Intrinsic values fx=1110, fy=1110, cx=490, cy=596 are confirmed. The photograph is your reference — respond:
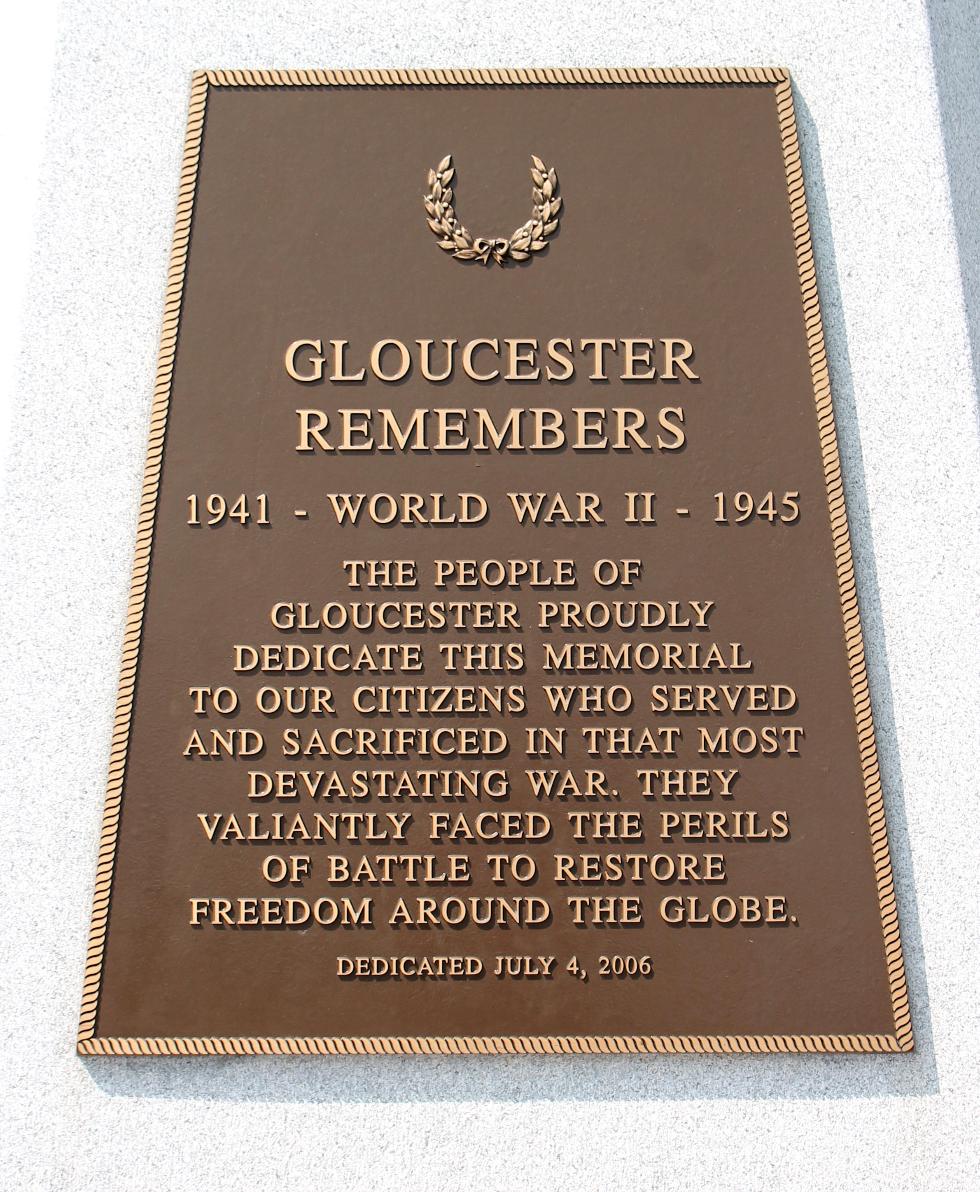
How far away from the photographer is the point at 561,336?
13.0 feet

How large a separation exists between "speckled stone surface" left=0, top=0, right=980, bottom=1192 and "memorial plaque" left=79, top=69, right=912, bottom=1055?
0.48 feet

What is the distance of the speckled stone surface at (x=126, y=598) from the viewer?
11.6 ft

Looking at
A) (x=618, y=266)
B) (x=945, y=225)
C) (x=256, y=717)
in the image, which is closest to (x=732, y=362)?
(x=618, y=266)

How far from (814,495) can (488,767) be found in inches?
57.8

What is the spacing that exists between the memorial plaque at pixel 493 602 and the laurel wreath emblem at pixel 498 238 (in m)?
0.01

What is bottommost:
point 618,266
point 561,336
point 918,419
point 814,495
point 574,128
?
point 814,495

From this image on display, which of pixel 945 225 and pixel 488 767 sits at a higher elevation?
pixel 945 225

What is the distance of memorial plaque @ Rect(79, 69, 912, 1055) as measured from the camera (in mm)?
3574

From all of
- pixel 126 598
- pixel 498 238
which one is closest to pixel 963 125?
pixel 498 238

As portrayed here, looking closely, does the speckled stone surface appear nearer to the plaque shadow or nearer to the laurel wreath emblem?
the plaque shadow

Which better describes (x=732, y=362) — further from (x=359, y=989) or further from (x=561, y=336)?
(x=359, y=989)

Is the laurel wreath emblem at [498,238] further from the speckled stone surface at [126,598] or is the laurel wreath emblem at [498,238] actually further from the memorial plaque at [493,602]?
the speckled stone surface at [126,598]

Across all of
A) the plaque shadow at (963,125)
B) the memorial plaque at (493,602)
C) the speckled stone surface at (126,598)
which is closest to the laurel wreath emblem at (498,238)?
the memorial plaque at (493,602)

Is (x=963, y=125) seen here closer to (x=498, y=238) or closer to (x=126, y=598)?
(x=498, y=238)
